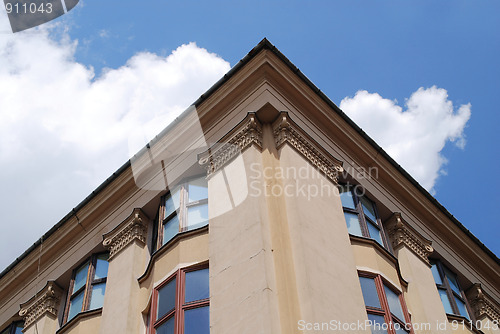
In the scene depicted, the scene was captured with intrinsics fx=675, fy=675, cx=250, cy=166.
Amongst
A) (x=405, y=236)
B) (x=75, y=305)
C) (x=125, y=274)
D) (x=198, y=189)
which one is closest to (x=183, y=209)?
(x=198, y=189)

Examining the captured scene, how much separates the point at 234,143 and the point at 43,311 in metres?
8.06

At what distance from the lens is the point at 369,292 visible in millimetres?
15867

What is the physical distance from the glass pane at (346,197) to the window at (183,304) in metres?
4.82

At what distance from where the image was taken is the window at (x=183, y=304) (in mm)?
14648

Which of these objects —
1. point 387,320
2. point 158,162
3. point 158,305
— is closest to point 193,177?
point 158,162

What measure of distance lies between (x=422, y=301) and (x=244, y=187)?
5.78 meters

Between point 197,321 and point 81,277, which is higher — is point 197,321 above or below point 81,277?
below

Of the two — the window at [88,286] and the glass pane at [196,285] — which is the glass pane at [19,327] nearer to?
the window at [88,286]

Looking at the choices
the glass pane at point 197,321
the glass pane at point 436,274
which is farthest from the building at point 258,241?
the glass pane at point 436,274

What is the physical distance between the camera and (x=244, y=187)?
1614cm

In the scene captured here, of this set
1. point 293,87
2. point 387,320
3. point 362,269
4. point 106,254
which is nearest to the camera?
point 387,320

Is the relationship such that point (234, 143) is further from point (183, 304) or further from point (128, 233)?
point (183, 304)

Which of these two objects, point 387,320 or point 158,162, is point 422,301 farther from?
point 158,162

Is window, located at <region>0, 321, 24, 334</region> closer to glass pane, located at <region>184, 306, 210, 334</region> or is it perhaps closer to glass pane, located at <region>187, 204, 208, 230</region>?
glass pane, located at <region>187, 204, 208, 230</region>
